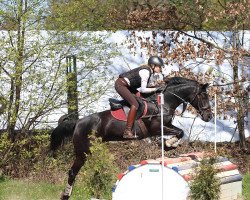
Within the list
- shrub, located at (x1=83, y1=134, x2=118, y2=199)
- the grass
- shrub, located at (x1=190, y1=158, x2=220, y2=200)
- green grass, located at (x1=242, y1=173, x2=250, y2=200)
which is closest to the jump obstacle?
shrub, located at (x1=190, y1=158, x2=220, y2=200)

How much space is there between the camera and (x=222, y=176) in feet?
30.2

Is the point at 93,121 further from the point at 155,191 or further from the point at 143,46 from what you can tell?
the point at 143,46

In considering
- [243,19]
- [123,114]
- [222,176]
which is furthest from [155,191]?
[243,19]

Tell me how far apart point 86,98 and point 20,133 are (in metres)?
1.56

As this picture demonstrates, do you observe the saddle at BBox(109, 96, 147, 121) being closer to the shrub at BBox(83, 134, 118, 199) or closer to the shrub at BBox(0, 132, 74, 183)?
the shrub at BBox(83, 134, 118, 199)

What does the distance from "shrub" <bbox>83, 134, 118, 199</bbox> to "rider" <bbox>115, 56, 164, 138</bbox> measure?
114 centimetres

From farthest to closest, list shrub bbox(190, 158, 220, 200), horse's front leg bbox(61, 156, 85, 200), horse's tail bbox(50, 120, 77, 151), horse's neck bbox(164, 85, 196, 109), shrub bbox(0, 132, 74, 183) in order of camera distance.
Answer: shrub bbox(0, 132, 74, 183), horse's tail bbox(50, 120, 77, 151), horse's neck bbox(164, 85, 196, 109), horse's front leg bbox(61, 156, 85, 200), shrub bbox(190, 158, 220, 200)

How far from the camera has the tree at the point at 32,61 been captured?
12484mm

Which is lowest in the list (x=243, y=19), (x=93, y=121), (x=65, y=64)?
(x=93, y=121)

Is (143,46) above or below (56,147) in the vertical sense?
above

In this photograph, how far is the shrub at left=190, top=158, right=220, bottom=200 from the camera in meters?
8.12

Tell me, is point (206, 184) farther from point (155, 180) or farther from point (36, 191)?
point (36, 191)

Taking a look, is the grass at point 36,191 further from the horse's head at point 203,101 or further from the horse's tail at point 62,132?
the horse's head at point 203,101

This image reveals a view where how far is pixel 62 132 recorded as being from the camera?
11156 millimetres
